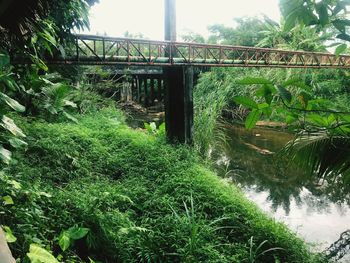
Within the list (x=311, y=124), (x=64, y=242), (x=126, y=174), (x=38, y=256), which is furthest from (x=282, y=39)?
(x=38, y=256)

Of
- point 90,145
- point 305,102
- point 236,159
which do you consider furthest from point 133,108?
point 305,102

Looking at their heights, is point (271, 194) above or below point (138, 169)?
below

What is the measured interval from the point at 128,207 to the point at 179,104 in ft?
12.8

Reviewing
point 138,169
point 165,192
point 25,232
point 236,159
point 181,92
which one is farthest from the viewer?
point 236,159

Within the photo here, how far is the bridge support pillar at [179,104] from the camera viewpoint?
25.3 ft

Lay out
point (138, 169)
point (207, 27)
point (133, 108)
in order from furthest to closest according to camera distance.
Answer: point (207, 27)
point (133, 108)
point (138, 169)

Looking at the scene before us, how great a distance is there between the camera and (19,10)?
2770 millimetres

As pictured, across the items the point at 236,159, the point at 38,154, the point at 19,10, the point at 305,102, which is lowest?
the point at 236,159

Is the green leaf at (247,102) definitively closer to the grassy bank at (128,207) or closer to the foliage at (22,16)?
the foliage at (22,16)

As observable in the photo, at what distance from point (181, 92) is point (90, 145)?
267 cm

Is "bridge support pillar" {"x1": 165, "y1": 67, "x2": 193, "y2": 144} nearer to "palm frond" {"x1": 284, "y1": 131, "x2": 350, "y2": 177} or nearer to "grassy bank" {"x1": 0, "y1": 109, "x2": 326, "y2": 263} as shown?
"grassy bank" {"x1": 0, "y1": 109, "x2": 326, "y2": 263}

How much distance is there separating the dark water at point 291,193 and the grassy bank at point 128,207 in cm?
113

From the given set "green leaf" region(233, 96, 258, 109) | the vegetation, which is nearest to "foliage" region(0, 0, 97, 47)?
the vegetation

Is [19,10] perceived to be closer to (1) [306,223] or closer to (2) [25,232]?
(2) [25,232]
